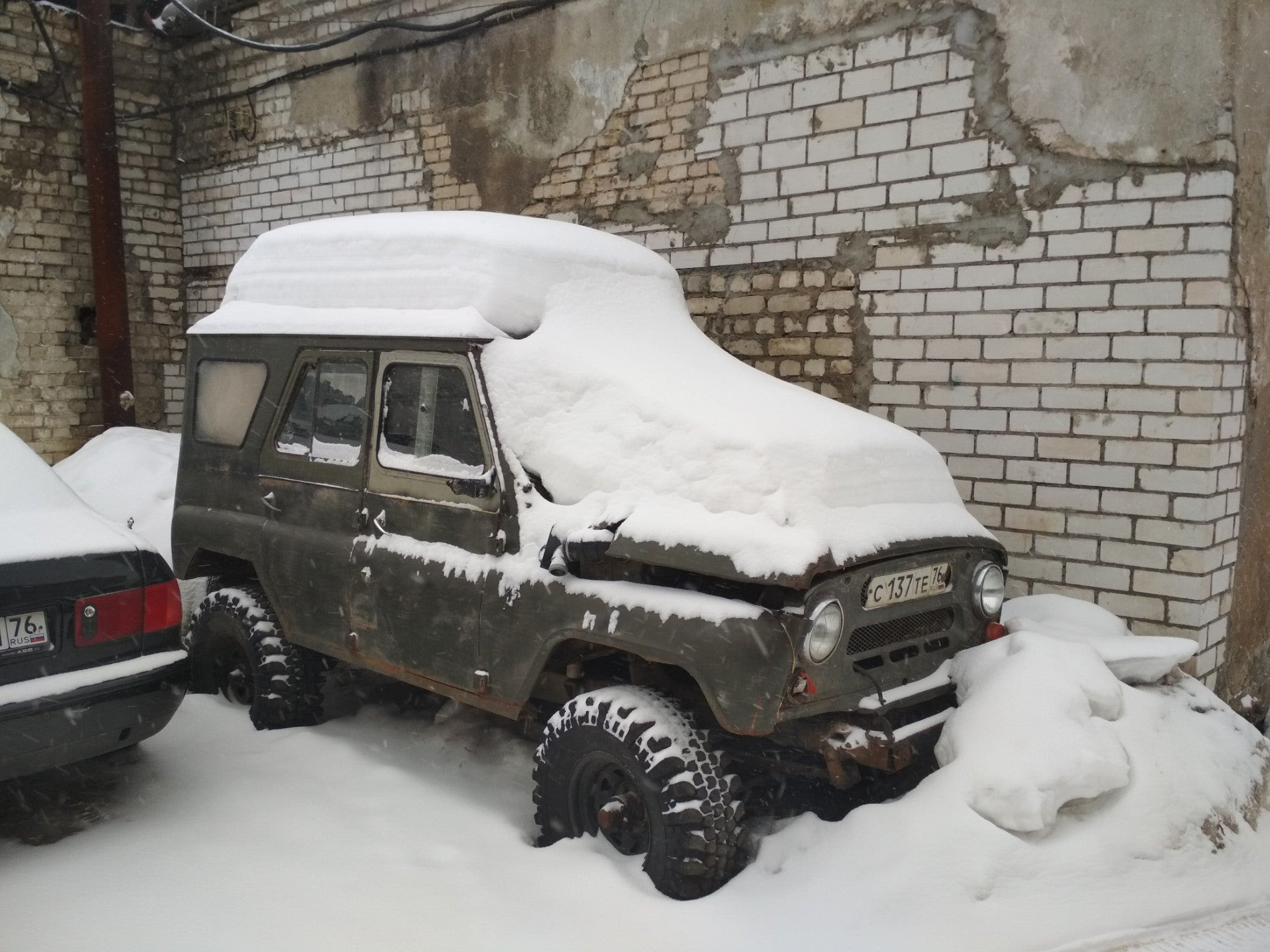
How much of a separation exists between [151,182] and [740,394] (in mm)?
7923

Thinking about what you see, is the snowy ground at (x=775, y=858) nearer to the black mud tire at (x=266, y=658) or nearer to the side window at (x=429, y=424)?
the black mud tire at (x=266, y=658)

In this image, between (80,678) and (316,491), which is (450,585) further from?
(80,678)

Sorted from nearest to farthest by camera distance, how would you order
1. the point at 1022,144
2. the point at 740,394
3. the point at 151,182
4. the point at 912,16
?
the point at 740,394 < the point at 1022,144 < the point at 912,16 < the point at 151,182

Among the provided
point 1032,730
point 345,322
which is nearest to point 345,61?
point 345,322

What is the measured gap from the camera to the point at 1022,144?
15.5ft

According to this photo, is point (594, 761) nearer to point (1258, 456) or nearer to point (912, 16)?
point (1258, 456)

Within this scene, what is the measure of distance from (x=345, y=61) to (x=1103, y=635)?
22.8 feet

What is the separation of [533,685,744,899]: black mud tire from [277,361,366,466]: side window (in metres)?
1.43

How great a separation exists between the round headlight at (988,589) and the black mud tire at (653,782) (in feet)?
3.67

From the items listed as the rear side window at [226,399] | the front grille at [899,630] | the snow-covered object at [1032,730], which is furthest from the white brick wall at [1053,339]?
the rear side window at [226,399]

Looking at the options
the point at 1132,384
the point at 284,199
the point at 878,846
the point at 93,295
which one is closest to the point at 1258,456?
the point at 1132,384

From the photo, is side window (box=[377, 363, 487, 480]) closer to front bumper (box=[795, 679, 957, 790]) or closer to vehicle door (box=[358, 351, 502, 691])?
vehicle door (box=[358, 351, 502, 691])

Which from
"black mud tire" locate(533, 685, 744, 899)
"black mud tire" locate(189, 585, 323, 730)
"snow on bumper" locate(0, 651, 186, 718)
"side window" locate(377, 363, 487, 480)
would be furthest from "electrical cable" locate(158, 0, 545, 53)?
"black mud tire" locate(533, 685, 744, 899)

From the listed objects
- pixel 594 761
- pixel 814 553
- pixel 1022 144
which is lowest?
pixel 594 761
